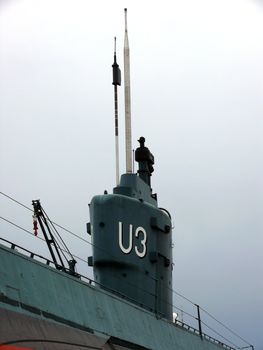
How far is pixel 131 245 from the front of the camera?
779 inches

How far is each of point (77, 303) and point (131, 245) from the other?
485 centimetres

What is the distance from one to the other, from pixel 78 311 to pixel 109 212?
500 centimetres

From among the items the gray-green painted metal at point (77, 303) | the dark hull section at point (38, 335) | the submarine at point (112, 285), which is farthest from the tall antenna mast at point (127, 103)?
A: the dark hull section at point (38, 335)

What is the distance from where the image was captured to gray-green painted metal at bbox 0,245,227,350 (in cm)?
1309

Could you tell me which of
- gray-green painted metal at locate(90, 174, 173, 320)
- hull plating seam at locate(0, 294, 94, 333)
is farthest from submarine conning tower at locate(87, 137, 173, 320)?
hull plating seam at locate(0, 294, 94, 333)

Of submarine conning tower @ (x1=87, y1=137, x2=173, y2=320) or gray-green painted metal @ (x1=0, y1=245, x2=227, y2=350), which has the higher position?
submarine conning tower @ (x1=87, y1=137, x2=173, y2=320)

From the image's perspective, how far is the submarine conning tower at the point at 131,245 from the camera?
19.6 metres

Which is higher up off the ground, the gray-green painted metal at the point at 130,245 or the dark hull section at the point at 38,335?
the gray-green painted metal at the point at 130,245

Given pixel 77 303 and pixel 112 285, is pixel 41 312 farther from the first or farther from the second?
pixel 112 285

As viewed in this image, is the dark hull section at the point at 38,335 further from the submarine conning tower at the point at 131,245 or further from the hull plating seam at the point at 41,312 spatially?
the submarine conning tower at the point at 131,245

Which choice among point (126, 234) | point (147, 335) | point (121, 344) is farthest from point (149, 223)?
point (121, 344)

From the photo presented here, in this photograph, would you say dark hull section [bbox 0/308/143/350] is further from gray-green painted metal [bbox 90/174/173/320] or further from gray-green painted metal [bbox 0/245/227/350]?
gray-green painted metal [bbox 90/174/173/320]

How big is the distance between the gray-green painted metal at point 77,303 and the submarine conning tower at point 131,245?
3.02ft

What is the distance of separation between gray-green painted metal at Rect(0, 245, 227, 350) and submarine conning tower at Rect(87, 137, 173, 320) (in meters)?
0.92
